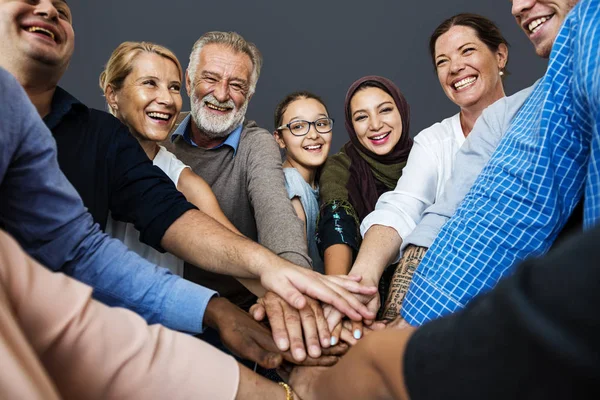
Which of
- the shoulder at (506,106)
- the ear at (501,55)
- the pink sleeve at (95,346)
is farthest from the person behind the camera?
the ear at (501,55)

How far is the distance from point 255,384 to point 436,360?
1.48ft

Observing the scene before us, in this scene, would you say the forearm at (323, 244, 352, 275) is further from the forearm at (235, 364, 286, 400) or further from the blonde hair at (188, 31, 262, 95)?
the blonde hair at (188, 31, 262, 95)

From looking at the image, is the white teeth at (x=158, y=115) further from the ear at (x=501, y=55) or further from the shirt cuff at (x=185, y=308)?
the ear at (x=501, y=55)

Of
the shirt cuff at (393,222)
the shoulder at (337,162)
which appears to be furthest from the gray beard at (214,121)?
the shirt cuff at (393,222)

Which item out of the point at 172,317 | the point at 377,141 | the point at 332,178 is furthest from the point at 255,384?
the point at 377,141

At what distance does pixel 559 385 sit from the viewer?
29cm

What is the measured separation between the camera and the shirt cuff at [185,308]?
3.30ft

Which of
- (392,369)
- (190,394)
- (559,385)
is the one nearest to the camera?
(559,385)

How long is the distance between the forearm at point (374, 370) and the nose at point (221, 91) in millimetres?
1984

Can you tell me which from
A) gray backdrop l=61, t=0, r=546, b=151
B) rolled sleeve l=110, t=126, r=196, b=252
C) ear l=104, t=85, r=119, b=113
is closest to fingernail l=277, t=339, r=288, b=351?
rolled sleeve l=110, t=126, r=196, b=252

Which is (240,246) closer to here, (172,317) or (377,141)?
(172,317)

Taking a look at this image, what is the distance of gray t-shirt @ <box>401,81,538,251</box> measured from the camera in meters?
1.25

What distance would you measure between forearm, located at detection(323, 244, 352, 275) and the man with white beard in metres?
0.17

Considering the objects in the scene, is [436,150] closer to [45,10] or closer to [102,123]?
[102,123]
